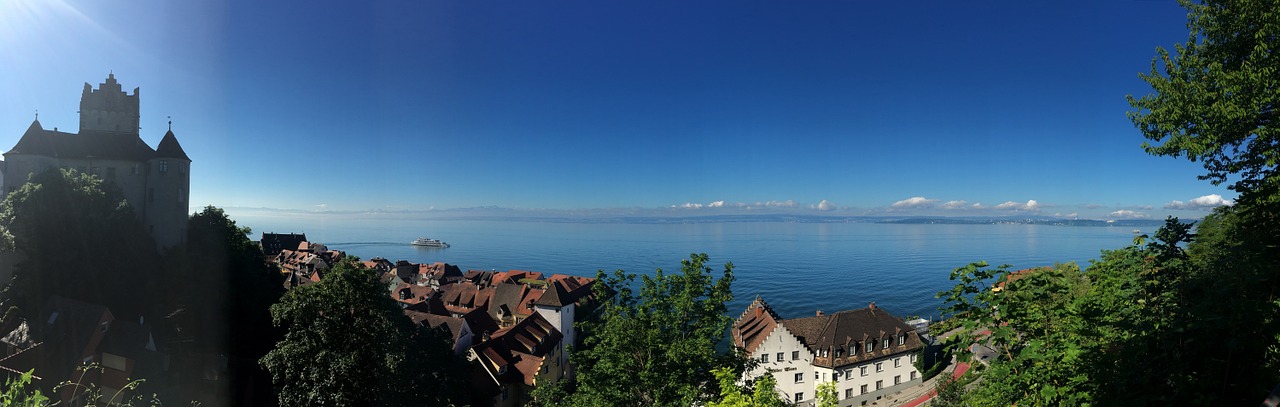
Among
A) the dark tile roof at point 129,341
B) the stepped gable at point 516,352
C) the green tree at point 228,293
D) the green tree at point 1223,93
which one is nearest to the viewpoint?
the green tree at point 1223,93

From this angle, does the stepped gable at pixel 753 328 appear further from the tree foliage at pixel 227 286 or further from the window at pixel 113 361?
the window at pixel 113 361

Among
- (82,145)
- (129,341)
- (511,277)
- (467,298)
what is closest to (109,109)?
(82,145)

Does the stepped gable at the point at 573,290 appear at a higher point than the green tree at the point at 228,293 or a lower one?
lower

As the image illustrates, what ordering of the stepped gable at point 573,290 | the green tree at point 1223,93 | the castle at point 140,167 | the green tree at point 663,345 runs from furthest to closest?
the stepped gable at point 573,290 < the castle at point 140,167 < the green tree at point 663,345 < the green tree at point 1223,93

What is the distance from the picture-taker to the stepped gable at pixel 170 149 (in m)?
32.5

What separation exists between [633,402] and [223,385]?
66.8 ft

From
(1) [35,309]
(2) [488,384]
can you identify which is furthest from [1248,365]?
(1) [35,309]

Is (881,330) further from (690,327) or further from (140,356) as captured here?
(140,356)

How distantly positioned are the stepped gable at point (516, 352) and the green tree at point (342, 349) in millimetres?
9594

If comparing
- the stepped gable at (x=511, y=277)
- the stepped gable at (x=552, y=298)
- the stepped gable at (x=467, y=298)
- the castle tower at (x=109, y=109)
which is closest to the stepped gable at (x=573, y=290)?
the stepped gable at (x=552, y=298)

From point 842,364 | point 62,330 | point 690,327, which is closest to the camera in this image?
point 690,327

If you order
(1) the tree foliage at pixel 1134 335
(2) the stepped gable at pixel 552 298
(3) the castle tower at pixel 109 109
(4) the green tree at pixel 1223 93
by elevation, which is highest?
(3) the castle tower at pixel 109 109

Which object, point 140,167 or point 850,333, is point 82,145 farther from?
point 850,333

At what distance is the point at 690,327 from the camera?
39.7 ft
